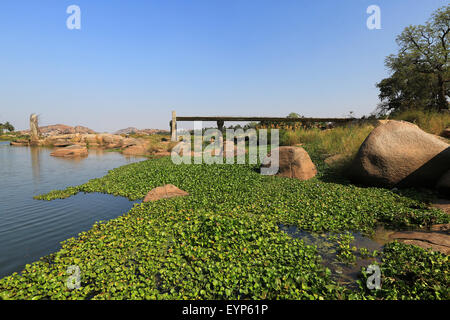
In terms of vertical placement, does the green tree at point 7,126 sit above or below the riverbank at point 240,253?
above

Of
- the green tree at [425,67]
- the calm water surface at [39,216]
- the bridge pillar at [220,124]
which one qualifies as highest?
the green tree at [425,67]

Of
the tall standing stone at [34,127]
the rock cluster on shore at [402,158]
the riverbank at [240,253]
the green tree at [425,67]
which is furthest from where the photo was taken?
the tall standing stone at [34,127]

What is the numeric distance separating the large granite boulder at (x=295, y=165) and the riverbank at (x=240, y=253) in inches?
86.6

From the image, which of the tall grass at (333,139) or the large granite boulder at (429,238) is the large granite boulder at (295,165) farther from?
the large granite boulder at (429,238)

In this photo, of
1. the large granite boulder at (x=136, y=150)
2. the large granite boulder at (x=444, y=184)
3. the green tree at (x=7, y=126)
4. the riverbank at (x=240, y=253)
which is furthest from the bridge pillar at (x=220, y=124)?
the green tree at (x=7, y=126)

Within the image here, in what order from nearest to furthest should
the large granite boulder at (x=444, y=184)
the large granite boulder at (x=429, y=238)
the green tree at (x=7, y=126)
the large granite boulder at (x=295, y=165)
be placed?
1. the large granite boulder at (x=429, y=238)
2. the large granite boulder at (x=444, y=184)
3. the large granite boulder at (x=295, y=165)
4. the green tree at (x=7, y=126)

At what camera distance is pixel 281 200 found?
714 cm

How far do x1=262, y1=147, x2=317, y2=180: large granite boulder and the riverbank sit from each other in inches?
86.6

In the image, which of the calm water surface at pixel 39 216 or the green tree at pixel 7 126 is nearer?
the calm water surface at pixel 39 216

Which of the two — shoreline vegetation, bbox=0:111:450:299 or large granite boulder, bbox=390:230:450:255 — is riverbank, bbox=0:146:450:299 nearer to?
shoreline vegetation, bbox=0:111:450:299

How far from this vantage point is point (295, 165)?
10070 millimetres

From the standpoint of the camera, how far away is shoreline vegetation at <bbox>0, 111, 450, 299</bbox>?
331cm

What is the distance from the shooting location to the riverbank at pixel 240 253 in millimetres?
3305
